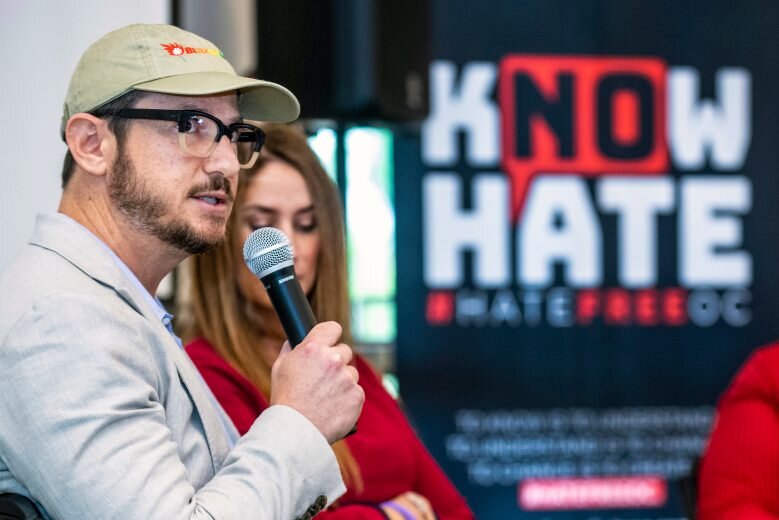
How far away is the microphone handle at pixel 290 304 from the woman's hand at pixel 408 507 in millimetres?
727

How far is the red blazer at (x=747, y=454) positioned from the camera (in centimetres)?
206

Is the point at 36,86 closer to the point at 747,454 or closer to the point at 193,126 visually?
the point at 193,126

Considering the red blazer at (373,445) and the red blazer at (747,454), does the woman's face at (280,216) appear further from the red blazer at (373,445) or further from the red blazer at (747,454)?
the red blazer at (747,454)

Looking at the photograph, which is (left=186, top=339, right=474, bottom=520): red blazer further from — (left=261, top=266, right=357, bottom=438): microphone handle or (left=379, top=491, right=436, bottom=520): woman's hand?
(left=261, top=266, right=357, bottom=438): microphone handle

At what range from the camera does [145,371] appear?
1052mm

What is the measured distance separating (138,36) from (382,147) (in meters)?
2.98

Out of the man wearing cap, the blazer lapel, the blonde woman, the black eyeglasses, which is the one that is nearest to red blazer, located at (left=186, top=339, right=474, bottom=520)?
the blonde woman

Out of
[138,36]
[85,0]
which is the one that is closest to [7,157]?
[85,0]

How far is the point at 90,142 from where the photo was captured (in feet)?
3.99

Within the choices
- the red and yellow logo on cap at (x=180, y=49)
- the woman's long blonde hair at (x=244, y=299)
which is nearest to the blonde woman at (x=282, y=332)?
the woman's long blonde hair at (x=244, y=299)

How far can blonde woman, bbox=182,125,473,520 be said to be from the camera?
1.77 metres

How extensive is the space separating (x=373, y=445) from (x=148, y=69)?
0.95m

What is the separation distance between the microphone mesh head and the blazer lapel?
143mm

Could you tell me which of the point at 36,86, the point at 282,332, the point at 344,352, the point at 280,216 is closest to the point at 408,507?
the point at 282,332
